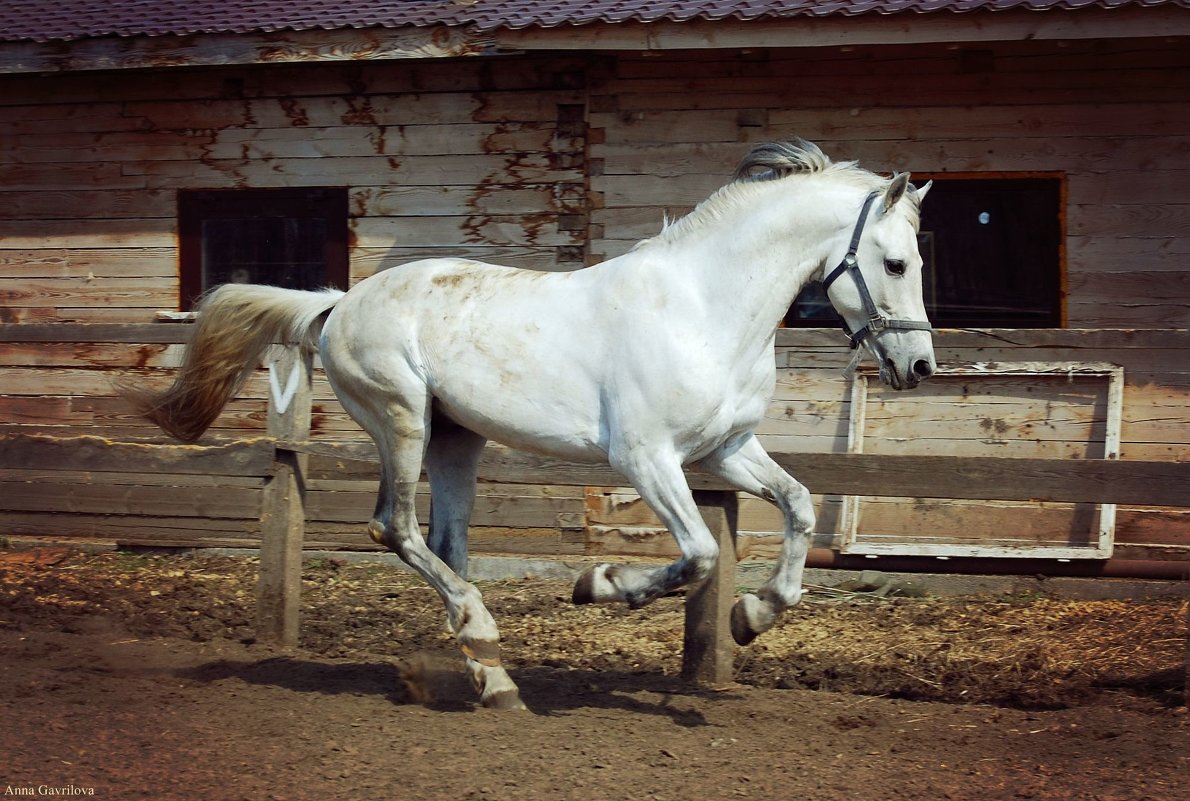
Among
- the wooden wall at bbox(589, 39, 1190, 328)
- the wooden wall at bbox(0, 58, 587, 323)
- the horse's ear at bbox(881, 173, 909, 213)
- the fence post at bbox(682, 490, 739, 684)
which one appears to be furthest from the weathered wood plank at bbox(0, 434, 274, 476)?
the horse's ear at bbox(881, 173, 909, 213)

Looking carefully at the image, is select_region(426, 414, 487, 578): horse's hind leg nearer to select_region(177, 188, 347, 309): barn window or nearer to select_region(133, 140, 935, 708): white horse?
select_region(133, 140, 935, 708): white horse

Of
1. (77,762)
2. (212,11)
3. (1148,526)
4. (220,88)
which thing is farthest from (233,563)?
(1148,526)

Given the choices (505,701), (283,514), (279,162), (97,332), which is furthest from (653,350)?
(279,162)

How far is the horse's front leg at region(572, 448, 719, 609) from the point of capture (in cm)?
430

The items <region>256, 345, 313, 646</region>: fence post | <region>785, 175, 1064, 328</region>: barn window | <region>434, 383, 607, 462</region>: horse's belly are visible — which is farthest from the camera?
<region>785, 175, 1064, 328</region>: barn window

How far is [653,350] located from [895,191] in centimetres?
100

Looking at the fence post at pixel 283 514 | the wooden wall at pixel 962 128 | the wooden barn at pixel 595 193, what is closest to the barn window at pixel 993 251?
the wooden barn at pixel 595 193

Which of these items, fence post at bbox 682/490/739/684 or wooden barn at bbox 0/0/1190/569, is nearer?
fence post at bbox 682/490/739/684

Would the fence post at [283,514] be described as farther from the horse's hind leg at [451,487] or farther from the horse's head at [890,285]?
the horse's head at [890,285]

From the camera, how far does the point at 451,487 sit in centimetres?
515

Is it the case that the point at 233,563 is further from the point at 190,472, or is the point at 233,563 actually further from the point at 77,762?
the point at 77,762

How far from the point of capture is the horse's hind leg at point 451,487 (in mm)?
5113

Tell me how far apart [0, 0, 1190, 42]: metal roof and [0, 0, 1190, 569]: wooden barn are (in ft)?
0.13

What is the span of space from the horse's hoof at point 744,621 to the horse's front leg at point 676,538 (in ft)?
0.59
